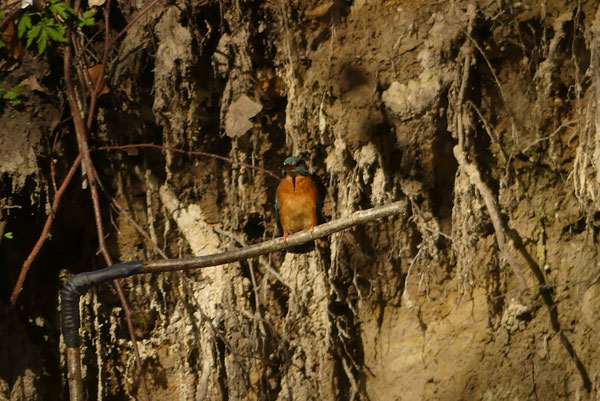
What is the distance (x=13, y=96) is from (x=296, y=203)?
1.55m

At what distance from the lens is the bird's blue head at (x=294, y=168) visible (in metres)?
3.62

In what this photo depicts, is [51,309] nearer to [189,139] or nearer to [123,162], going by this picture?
[123,162]

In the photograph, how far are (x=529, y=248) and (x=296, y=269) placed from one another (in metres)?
1.25

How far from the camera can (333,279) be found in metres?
3.97

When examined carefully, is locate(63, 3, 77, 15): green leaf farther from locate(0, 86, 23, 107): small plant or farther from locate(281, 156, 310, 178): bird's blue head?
locate(281, 156, 310, 178): bird's blue head

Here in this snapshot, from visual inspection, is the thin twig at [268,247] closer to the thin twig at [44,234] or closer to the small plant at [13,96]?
the thin twig at [44,234]

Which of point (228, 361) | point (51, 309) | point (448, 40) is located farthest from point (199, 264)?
point (448, 40)

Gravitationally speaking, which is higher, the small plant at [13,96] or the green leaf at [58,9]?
the green leaf at [58,9]

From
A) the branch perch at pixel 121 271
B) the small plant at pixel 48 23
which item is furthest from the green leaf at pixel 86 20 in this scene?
the branch perch at pixel 121 271

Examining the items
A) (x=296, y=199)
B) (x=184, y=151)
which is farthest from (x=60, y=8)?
(x=296, y=199)

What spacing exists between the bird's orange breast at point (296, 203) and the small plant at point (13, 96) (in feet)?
4.63

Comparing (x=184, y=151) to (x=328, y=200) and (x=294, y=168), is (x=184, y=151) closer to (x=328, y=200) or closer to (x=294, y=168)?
(x=294, y=168)

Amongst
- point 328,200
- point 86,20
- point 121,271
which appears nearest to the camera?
point 121,271

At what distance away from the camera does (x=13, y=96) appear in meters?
→ 3.68
